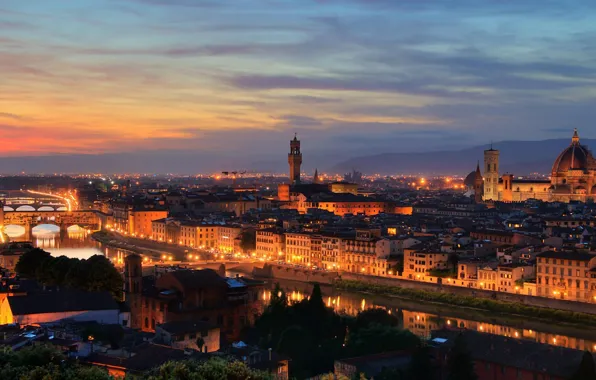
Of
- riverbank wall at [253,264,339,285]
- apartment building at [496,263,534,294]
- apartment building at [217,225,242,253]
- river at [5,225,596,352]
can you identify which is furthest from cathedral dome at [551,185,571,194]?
apartment building at [496,263,534,294]

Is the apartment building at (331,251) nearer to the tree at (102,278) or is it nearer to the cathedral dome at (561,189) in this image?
the tree at (102,278)

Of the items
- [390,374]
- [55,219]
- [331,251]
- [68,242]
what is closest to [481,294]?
[331,251]

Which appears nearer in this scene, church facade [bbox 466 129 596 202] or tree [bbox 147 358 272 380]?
tree [bbox 147 358 272 380]

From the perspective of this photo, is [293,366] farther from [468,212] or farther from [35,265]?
[468,212]

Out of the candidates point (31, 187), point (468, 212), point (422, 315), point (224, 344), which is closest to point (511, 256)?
point (422, 315)

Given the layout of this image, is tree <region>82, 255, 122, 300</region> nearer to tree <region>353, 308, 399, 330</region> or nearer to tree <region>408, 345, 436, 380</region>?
tree <region>353, 308, 399, 330</region>

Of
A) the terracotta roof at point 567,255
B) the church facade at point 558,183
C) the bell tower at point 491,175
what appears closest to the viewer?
the terracotta roof at point 567,255

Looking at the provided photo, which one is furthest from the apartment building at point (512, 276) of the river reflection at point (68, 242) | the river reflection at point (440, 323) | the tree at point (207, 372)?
the tree at point (207, 372)
